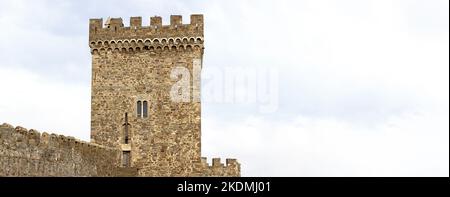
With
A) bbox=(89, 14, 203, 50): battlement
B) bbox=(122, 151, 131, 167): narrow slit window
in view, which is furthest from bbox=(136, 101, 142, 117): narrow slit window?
bbox=(89, 14, 203, 50): battlement

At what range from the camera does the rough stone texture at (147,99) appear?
2947cm

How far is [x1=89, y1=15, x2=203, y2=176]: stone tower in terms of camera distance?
29547mm

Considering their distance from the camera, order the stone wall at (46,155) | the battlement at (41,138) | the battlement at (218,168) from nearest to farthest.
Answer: the stone wall at (46,155), the battlement at (41,138), the battlement at (218,168)

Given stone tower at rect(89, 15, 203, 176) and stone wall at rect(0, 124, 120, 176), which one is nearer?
stone wall at rect(0, 124, 120, 176)

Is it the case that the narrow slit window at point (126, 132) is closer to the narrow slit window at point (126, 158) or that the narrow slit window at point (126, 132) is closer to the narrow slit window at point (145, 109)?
the narrow slit window at point (126, 158)

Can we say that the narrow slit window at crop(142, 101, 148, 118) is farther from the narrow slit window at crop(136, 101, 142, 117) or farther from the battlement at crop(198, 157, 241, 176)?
the battlement at crop(198, 157, 241, 176)

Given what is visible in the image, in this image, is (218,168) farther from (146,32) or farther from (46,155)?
(46,155)

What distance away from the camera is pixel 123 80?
30.3m

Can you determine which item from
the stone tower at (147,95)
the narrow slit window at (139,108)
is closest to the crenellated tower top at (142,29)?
the stone tower at (147,95)

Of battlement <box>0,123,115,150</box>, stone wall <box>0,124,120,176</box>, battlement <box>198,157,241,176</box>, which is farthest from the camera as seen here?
battlement <box>198,157,241,176</box>

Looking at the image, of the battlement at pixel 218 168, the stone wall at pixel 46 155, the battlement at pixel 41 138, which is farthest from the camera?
the battlement at pixel 218 168
